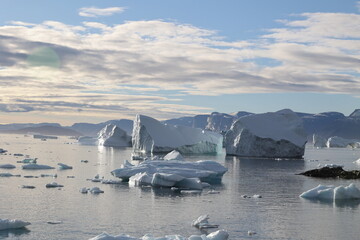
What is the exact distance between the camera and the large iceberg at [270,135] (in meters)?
50.0

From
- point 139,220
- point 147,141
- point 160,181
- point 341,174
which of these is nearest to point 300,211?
point 139,220

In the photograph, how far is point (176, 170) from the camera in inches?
969

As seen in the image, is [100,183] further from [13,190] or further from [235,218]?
[235,218]

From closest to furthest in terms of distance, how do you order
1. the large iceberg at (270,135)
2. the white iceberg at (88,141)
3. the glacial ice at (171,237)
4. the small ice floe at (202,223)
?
the glacial ice at (171,237) → the small ice floe at (202,223) → the large iceberg at (270,135) → the white iceberg at (88,141)

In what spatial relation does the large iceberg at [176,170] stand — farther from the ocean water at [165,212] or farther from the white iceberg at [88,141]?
the white iceberg at [88,141]

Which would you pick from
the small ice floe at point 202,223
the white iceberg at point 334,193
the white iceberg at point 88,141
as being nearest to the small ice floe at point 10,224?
the small ice floe at point 202,223

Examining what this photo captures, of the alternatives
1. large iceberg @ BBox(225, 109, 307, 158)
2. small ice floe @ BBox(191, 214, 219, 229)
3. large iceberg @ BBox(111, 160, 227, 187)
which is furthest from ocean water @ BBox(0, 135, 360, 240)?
large iceberg @ BBox(225, 109, 307, 158)

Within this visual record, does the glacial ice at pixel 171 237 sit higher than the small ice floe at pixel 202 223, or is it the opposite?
the glacial ice at pixel 171 237

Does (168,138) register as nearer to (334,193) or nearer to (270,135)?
(270,135)

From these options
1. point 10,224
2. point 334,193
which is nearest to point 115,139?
point 334,193

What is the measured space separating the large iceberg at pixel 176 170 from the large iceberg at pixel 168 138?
27.9m

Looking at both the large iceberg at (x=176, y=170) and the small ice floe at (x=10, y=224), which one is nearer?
the small ice floe at (x=10, y=224)

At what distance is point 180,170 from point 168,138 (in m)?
30.3

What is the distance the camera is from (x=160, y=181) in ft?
76.9
